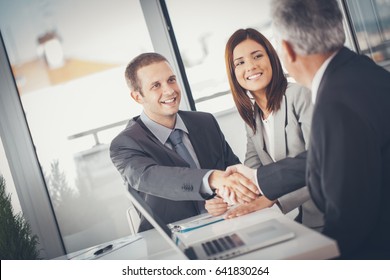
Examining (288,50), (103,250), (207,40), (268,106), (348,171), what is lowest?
(103,250)

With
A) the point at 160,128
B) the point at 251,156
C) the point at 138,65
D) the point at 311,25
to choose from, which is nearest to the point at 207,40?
the point at 138,65

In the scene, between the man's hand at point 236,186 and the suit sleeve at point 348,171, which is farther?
the man's hand at point 236,186

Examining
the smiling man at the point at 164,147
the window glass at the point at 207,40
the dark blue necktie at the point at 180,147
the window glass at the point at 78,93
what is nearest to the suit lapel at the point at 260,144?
the smiling man at the point at 164,147

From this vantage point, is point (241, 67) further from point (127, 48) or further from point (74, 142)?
point (74, 142)

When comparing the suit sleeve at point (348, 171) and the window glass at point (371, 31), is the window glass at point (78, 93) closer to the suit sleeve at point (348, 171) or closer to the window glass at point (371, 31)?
the window glass at point (371, 31)

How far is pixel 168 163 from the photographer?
8.05 feet

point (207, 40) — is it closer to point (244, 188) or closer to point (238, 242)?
point (244, 188)

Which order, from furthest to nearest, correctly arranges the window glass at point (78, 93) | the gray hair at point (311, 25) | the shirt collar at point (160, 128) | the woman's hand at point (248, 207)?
the window glass at point (78, 93), the shirt collar at point (160, 128), the woman's hand at point (248, 207), the gray hair at point (311, 25)

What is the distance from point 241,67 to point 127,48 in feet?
5.21

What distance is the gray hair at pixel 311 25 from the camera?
1.43 m

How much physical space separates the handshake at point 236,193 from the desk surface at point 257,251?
10 centimetres

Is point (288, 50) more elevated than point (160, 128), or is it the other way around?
point (288, 50)

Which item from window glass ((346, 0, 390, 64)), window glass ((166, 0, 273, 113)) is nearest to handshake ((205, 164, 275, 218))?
window glass ((346, 0, 390, 64))

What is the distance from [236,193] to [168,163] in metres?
0.58
